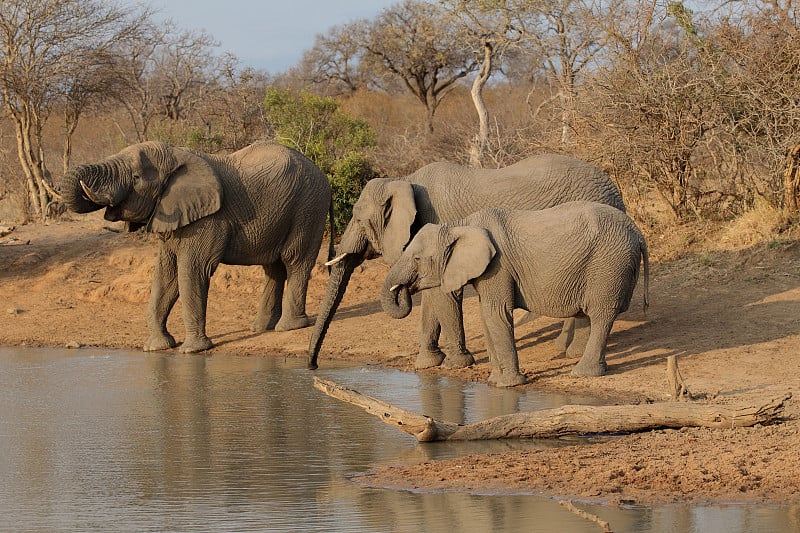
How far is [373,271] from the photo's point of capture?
15500mm

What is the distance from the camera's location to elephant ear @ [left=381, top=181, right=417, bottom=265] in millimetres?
10953

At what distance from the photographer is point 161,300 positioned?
41.9 feet

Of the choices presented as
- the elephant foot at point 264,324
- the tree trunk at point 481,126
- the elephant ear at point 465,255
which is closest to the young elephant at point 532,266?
the elephant ear at point 465,255

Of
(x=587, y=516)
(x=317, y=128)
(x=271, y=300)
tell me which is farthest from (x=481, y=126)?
(x=587, y=516)

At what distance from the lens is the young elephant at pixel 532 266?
992 cm

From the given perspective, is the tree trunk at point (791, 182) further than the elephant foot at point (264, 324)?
Yes

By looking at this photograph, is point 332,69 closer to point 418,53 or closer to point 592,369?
point 418,53

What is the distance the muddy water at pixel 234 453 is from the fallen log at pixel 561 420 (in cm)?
12

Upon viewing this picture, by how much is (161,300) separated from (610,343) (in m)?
4.64

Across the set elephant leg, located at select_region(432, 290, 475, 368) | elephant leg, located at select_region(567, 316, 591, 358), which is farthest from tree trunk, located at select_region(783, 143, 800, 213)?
elephant leg, located at select_region(432, 290, 475, 368)

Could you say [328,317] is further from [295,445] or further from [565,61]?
[565,61]

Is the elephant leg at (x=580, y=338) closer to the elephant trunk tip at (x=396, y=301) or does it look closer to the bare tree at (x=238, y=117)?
the elephant trunk tip at (x=396, y=301)

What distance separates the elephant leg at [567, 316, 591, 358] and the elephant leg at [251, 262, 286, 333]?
151 inches

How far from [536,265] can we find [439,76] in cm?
2597
